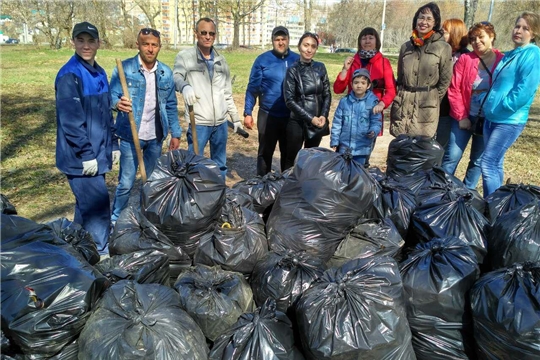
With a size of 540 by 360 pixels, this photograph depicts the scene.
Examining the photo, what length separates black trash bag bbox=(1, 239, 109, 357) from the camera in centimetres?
184

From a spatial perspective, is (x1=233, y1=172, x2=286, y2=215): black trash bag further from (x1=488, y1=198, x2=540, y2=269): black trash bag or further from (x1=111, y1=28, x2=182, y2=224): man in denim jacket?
(x1=488, y1=198, x2=540, y2=269): black trash bag

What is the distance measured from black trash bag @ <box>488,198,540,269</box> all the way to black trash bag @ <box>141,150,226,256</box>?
173 centimetres

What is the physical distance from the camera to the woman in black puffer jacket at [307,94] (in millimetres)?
4273

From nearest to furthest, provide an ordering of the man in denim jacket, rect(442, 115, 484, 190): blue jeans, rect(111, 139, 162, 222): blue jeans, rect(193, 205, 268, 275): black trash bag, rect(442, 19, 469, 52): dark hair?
rect(193, 205, 268, 275): black trash bag, the man in denim jacket, rect(111, 139, 162, 222): blue jeans, rect(442, 115, 484, 190): blue jeans, rect(442, 19, 469, 52): dark hair

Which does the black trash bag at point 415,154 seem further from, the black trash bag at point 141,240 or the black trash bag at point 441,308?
the black trash bag at point 141,240

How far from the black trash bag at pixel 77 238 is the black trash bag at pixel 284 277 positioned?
103 centimetres

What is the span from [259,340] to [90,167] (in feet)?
6.66

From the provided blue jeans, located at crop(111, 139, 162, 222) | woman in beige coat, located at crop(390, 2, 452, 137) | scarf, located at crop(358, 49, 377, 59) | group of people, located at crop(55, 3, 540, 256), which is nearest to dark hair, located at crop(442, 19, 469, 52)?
group of people, located at crop(55, 3, 540, 256)

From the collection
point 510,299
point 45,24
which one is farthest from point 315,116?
point 45,24

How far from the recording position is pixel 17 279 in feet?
6.14

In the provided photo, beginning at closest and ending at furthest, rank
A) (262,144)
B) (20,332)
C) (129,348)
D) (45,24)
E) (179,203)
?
(129,348)
(20,332)
(179,203)
(262,144)
(45,24)

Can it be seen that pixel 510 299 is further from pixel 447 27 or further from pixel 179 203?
pixel 447 27

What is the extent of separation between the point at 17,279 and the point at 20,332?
227 millimetres

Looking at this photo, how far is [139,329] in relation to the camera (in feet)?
5.82
